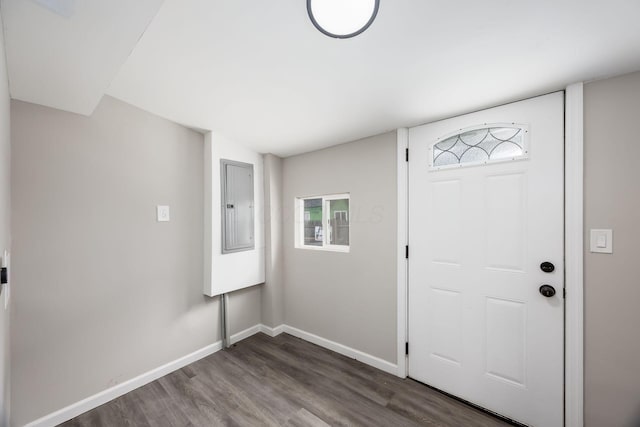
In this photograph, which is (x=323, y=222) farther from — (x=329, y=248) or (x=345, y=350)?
(x=345, y=350)

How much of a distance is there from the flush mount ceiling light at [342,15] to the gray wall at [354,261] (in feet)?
3.94

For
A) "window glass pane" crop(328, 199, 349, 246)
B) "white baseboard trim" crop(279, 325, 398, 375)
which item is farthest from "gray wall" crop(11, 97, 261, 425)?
"window glass pane" crop(328, 199, 349, 246)

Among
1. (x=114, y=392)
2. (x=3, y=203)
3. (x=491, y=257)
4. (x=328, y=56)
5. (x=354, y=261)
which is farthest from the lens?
(x=354, y=261)

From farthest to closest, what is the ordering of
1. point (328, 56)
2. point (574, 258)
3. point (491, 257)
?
point (491, 257) → point (574, 258) → point (328, 56)

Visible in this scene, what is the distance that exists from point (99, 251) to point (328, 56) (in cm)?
207

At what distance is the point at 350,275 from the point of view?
2434mm

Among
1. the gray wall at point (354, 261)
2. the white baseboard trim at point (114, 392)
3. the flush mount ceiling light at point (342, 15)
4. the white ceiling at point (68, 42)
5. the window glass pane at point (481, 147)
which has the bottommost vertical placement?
the white baseboard trim at point (114, 392)

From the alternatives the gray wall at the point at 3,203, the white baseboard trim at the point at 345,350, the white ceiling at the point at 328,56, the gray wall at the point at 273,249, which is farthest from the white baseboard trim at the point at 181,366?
the white ceiling at the point at 328,56

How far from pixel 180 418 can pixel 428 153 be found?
2639mm

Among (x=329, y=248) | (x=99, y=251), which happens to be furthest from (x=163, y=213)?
(x=329, y=248)

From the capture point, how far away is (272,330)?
2.84m

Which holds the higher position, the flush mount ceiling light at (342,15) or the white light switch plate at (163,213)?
the flush mount ceiling light at (342,15)

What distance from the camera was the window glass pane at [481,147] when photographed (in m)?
1.65

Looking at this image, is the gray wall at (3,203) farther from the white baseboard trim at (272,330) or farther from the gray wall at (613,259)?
the gray wall at (613,259)
